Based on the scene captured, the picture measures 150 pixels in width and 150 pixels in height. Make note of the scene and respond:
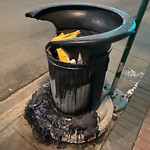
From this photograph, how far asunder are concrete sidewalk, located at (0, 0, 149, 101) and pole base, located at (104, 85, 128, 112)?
337 millimetres

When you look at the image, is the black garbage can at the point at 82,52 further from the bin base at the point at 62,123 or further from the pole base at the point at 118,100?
the pole base at the point at 118,100

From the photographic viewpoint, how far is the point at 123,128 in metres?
1.65

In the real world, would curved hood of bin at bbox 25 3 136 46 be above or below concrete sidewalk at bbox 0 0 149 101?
above

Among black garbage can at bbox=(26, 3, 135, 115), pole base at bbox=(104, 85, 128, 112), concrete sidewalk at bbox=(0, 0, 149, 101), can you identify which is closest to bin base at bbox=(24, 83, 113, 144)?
black garbage can at bbox=(26, 3, 135, 115)

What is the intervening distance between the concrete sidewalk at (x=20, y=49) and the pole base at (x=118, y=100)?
1.11 feet

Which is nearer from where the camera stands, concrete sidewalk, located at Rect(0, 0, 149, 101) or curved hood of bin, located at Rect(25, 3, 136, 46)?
curved hood of bin, located at Rect(25, 3, 136, 46)

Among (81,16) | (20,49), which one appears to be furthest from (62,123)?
(20,49)

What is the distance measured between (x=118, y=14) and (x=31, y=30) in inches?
86.1

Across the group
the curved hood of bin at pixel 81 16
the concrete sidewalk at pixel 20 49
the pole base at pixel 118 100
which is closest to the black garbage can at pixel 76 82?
the curved hood of bin at pixel 81 16

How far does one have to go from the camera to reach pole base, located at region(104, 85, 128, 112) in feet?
5.93

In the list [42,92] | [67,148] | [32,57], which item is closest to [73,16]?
[42,92]

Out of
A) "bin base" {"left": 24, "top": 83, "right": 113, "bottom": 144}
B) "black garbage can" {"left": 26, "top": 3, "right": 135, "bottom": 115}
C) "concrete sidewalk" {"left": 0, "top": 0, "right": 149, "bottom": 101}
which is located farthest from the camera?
"concrete sidewalk" {"left": 0, "top": 0, "right": 149, "bottom": 101}

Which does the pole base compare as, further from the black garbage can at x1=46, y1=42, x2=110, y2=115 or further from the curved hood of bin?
the curved hood of bin

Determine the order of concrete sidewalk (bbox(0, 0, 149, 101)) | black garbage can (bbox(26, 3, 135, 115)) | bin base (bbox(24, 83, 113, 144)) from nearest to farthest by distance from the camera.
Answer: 1. black garbage can (bbox(26, 3, 135, 115))
2. bin base (bbox(24, 83, 113, 144))
3. concrete sidewalk (bbox(0, 0, 149, 101))
